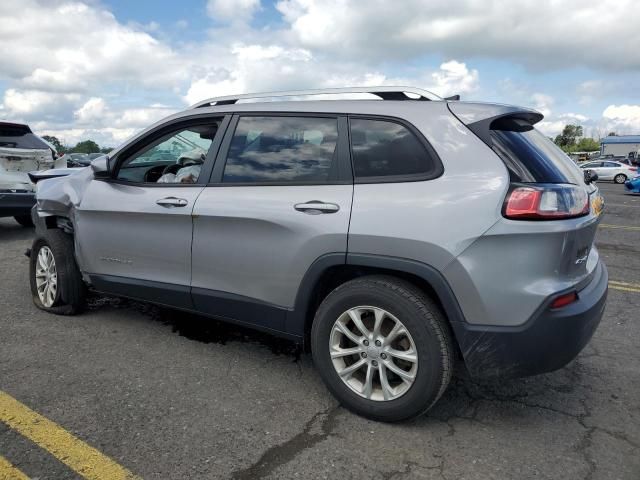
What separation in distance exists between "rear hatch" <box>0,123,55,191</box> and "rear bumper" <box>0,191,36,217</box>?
0.10m

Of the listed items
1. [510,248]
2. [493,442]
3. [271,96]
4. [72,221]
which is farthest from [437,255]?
[72,221]

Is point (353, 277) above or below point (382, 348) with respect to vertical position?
above

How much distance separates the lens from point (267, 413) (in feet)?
9.11

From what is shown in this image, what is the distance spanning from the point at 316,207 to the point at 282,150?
0.49 meters

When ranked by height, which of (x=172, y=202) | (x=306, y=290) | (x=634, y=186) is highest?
(x=172, y=202)

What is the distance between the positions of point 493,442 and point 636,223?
9600 mm

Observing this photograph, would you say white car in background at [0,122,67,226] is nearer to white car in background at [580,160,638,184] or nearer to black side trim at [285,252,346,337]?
black side trim at [285,252,346,337]

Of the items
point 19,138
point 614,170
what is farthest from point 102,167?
point 614,170

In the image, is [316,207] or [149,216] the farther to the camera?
[149,216]

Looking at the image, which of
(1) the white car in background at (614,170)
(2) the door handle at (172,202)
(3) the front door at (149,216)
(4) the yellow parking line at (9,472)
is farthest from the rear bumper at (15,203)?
(1) the white car in background at (614,170)

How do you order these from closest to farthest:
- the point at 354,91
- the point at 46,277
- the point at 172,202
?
the point at 354,91
the point at 172,202
the point at 46,277

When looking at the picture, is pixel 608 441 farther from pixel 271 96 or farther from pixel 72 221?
pixel 72 221

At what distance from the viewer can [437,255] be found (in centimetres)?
244

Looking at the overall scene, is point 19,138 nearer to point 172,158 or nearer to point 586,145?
point 172,158
